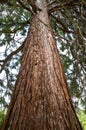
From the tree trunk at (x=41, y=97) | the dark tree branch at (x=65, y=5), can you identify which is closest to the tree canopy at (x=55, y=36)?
the dark tree branch at (x=65, y=5)

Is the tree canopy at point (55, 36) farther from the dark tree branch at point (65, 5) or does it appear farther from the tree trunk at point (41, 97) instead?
the tree trunk at point (41, 97)

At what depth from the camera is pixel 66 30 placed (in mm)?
5770

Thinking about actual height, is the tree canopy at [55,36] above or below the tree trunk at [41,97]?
→ above

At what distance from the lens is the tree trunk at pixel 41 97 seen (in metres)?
2.30

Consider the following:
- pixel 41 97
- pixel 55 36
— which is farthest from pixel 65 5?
pixel 41 97

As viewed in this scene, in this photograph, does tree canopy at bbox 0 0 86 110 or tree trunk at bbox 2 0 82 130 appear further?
tree canopy at bbox 0 0 86 110

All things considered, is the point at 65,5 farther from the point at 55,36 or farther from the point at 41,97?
the point at 41,97

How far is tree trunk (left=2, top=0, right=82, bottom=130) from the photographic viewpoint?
2.30 metres

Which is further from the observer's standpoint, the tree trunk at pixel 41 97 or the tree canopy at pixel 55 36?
the tree canopy at pixel 55 36

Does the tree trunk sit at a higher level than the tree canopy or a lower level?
lower

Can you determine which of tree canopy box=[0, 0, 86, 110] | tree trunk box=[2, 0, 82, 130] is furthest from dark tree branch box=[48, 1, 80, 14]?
tree trunk box=[2, 0, 82, 130]

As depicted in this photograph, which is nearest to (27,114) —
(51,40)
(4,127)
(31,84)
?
(4,127)

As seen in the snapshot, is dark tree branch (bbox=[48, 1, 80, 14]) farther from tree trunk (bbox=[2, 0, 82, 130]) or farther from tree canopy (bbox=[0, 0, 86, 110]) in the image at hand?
tree trunk (bbox=[2, 0, 82, 130])

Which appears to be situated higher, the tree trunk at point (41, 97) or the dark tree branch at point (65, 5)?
the dark tree branch at point (65, 5)
